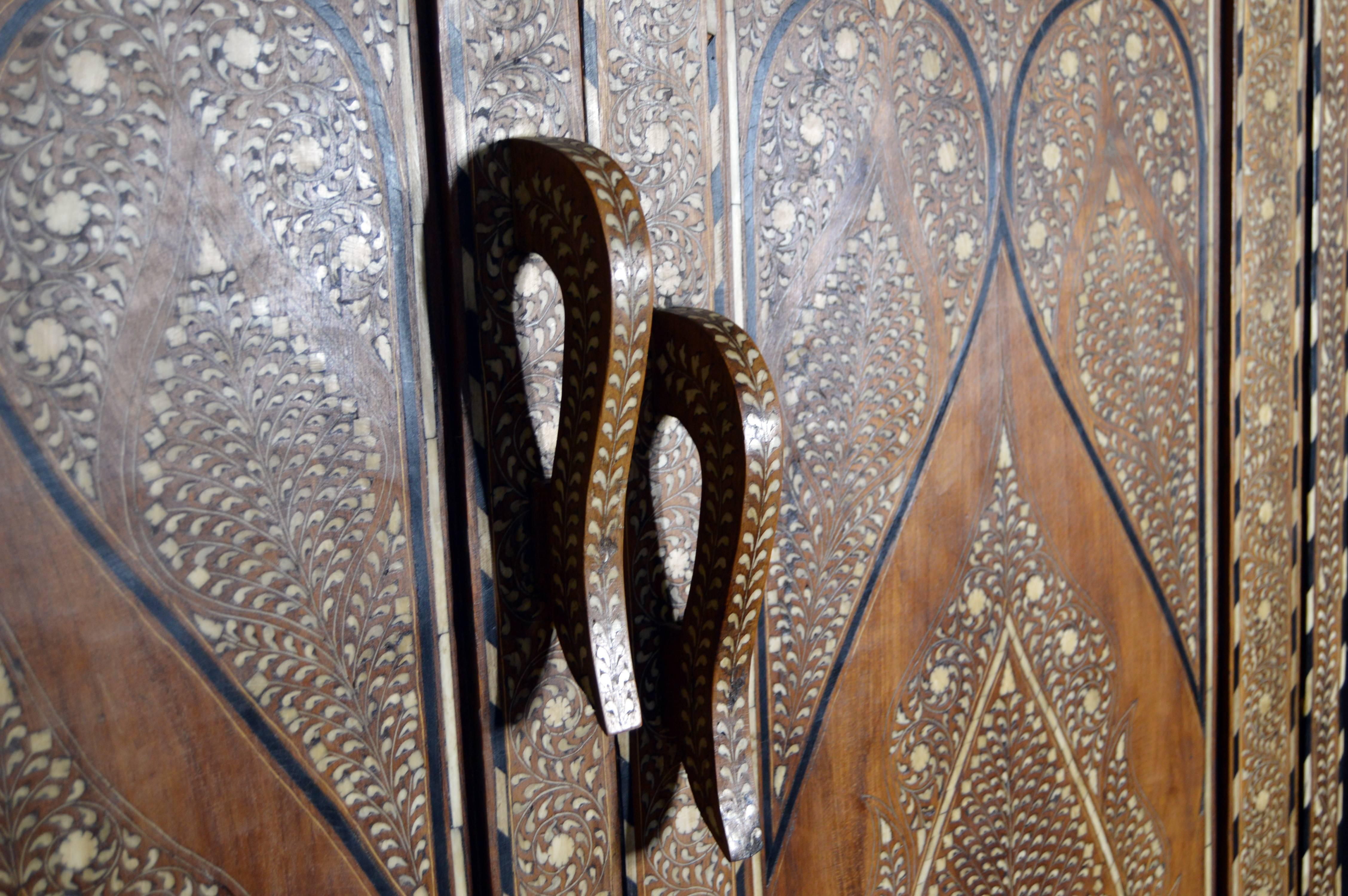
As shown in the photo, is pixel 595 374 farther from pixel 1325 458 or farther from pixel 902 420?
pixel 1325 458

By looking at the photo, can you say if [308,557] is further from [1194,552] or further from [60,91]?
[1194,552]

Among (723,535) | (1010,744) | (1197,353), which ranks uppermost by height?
(1197,353)

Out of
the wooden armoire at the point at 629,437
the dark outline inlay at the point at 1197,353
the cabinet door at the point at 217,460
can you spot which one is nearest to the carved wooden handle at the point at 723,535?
the wooden armoire at the point at 629,437

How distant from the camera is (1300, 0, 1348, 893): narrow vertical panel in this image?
2.93 ft

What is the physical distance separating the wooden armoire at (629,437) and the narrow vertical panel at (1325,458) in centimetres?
4

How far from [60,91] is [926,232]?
1.71 ft

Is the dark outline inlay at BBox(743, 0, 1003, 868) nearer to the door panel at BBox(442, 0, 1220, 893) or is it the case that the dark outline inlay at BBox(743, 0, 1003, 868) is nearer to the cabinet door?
the door panel at BBox(442, 0, 1220, 893)

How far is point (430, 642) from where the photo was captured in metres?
0.56

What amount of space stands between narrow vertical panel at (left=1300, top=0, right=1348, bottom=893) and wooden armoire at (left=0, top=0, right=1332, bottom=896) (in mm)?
44

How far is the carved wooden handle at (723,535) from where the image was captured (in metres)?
0.52

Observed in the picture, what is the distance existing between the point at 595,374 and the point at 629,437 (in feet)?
0.12

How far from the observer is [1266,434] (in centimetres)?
88

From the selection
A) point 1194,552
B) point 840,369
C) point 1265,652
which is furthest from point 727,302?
point 1265,652

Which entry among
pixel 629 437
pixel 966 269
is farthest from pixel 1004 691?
pixel 629 437
